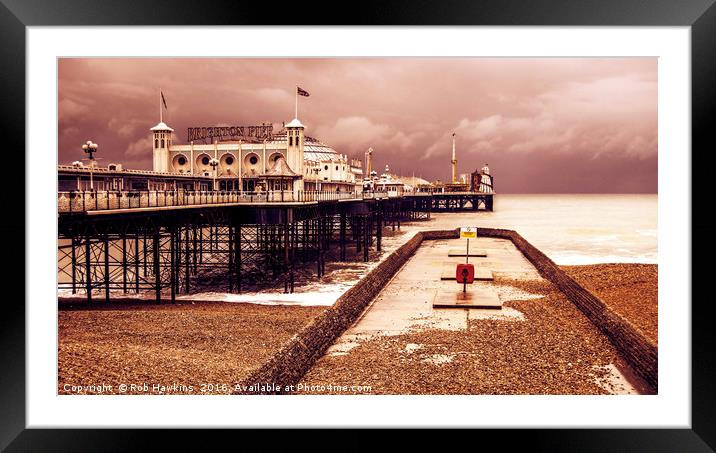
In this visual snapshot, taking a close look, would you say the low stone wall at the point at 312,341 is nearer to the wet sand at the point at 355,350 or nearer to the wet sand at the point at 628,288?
the wet sand at the point at 355,350

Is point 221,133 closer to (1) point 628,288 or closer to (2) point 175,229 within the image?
(2) point 175,229

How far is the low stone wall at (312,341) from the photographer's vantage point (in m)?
14.9

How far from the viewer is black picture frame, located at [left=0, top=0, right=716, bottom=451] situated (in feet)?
38.0

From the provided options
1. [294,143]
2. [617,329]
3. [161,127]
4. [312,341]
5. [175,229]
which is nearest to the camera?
[312,341]

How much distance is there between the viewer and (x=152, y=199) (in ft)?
75.5

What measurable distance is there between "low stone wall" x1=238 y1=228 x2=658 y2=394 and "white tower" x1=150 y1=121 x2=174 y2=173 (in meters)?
26.7

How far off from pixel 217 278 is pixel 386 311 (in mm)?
10846

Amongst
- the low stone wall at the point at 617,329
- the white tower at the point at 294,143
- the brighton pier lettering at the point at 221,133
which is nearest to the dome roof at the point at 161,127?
the brighton pier lettering at the point at 221,133

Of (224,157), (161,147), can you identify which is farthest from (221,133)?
(161,147)

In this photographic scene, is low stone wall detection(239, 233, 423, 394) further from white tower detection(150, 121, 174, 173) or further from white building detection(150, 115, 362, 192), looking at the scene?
white tower detection(150, 121, 174, 173)
